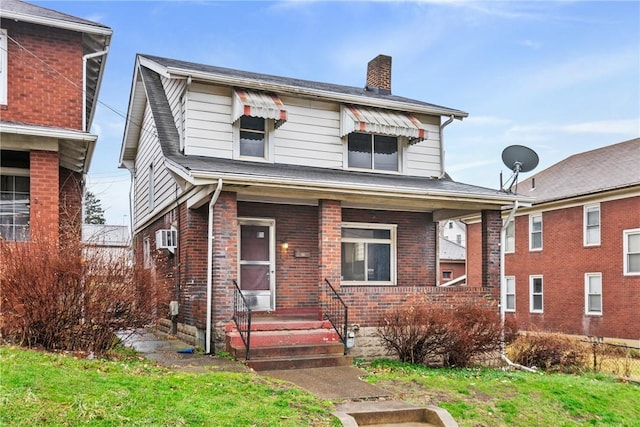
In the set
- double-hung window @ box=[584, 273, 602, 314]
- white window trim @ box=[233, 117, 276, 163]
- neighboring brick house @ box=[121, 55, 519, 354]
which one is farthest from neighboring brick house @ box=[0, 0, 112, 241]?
double-hung window @ box=[584, 273, 602, 314]

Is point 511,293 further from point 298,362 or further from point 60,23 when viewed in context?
point 60,23

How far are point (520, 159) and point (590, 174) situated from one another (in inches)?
372

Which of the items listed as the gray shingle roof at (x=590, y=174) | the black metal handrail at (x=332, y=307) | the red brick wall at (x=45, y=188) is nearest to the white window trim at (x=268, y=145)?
the black metal handrail at (x=332, y=307)

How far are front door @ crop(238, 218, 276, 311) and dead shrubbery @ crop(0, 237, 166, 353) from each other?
12.6 ft

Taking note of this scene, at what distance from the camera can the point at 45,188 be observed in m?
10.7

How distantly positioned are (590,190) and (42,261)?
18157mm

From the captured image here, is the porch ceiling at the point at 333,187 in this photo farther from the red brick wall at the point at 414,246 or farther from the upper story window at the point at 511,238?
the upper story window at the point at 511,238

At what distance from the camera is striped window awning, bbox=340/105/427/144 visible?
1376 cm

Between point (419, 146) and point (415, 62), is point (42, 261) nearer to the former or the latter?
point (419, 146)

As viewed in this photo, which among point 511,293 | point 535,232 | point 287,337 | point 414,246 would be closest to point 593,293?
point 535,232

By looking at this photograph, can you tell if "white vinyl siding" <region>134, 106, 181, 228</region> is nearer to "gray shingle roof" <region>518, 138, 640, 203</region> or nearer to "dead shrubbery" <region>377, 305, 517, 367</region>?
"dead shrubbery" <region>377, 305, 517, 367</region>

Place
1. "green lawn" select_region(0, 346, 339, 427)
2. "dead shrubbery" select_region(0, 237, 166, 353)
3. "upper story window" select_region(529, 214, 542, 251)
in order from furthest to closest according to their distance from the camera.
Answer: "upper story window" select_region(529, 214, 542, 251) < "dead shrubbery" select_region(0, 237, 166, 353) < "green lawn" select_region(0, 346, 339, 427)

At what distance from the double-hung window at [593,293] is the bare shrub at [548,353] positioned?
28.2ft

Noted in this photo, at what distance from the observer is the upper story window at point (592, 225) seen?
20172 mm
